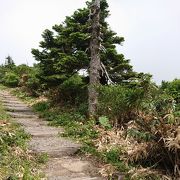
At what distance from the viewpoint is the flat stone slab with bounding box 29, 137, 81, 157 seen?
7359 millimetres

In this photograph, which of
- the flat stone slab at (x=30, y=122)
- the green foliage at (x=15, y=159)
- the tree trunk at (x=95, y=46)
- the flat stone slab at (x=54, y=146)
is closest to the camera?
the green foliage at (x=15, y=159)

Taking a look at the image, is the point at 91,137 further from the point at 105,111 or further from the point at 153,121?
the point at 153,121

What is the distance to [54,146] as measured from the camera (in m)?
7.70

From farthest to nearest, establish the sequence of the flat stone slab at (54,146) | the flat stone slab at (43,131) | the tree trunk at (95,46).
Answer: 1. the tree trunk at (95,46)
2. the flat stone slab at (43,131)
3. the flat stone slab at (54,146)

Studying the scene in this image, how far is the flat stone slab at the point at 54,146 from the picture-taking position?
7359 mm

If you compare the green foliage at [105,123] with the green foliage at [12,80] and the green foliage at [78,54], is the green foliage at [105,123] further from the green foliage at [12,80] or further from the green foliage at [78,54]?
the green foliage at [12,80]

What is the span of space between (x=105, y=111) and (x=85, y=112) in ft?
3.87

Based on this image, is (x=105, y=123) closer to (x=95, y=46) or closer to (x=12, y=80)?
(x=95, y=46)

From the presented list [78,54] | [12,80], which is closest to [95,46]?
[78,54]

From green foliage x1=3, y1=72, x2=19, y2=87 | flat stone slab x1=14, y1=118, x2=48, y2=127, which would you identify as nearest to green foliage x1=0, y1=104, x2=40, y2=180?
flat stone slab x1=14, y1=118, x2=48, y2=127

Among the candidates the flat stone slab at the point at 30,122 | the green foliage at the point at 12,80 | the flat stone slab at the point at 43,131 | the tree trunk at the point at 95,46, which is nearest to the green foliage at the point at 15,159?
the flat stone slab at the point at 43,131

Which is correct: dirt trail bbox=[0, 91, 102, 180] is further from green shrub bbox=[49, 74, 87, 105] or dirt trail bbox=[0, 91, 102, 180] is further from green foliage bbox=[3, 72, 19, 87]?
green foliage bbox=[3, 72, 19, 87]

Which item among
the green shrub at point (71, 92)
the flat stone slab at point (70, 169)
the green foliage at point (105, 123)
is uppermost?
Answer: the green shrub at point (71, 92)

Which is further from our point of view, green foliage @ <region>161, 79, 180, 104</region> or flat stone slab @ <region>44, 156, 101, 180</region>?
green foliage @ <region>161, 79, 180, 104</region>
